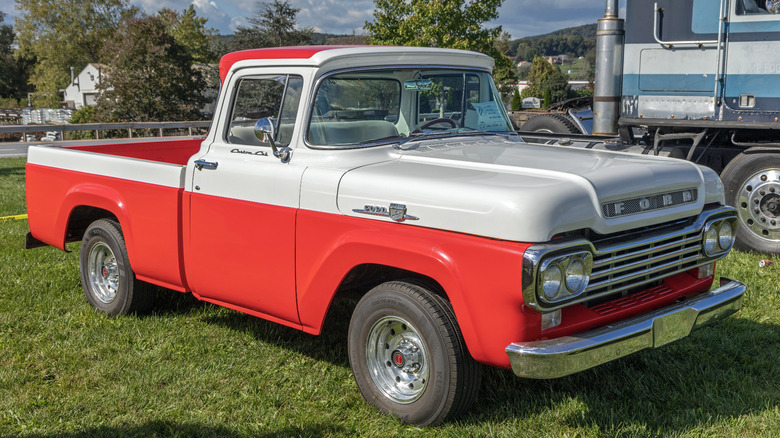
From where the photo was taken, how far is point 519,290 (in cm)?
338

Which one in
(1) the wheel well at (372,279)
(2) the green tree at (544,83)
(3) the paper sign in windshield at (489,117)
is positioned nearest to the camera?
(1) the wheel well at (372,279)

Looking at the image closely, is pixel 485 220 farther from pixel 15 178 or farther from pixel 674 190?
pixel 15 178

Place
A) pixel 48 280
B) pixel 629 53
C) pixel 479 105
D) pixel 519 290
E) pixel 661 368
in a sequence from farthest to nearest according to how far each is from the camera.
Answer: pixel 629 53 → pixel 48 280 → pixel 479 105 → pixel 661 368 → pixel 519 290

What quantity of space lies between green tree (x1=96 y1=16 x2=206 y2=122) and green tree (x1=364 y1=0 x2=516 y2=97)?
18.4 metres

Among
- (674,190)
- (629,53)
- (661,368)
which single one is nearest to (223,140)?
(674,190)

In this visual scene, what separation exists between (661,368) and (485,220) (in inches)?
79.2

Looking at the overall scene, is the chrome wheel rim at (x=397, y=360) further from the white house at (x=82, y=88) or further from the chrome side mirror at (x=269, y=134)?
the white house at (x=82, y=88)

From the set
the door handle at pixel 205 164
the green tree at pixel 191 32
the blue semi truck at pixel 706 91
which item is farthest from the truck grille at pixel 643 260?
the green tree at pixel 191 32

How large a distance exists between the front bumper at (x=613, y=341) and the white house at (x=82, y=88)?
84.0 meters

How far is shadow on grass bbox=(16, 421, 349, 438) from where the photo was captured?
157 inches

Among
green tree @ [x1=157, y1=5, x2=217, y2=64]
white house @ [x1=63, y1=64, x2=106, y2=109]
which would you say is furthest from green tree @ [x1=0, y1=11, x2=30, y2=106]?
green tree @ [x1=157, y1=5, x2=217, y2=64]

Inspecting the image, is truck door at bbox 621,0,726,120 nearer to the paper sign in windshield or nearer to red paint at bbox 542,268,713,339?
the paper sign in windshield

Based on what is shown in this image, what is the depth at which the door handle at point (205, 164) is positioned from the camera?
490cm

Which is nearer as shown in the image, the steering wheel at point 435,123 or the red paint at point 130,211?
the steering wheel at point 435,123
